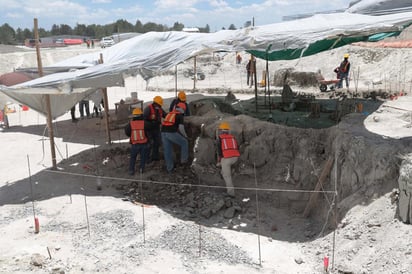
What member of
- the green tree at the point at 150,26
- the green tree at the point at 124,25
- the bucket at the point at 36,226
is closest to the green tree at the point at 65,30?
the green tree at the point at 124,25

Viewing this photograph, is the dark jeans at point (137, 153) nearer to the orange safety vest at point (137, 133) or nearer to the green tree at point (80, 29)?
the orange safety vest at point (137, 133)

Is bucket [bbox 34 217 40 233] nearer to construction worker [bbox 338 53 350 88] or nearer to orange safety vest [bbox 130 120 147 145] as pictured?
orange safety vest [bbox 130 120 147 145]

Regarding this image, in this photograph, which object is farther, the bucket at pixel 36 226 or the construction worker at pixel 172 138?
the construction worker at pixel 172 138

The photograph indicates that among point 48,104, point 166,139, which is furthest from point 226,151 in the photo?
point 48,104

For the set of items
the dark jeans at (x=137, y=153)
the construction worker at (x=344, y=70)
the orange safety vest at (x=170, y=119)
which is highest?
the construction worker at (x=344, y=70)

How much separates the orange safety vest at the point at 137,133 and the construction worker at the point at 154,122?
1.62ft

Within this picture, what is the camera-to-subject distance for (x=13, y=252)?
6.44m

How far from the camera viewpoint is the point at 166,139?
9.41 metres

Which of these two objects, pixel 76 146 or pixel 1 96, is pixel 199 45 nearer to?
pixel 76 146

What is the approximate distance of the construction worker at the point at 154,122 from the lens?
9766 mm

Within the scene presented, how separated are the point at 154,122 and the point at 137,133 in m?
0.85

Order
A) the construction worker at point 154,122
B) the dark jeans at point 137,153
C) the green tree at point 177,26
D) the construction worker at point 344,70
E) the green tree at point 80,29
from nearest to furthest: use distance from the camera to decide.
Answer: the dark jeans at point 137,153
the construction worker at point 154,122
the construction worker at point 344,70
the green tree at point 177,26
the green tree at point 80,29

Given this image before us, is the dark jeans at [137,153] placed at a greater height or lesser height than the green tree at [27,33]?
lesser

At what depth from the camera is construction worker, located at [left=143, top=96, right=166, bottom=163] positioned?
9766 millimetres
